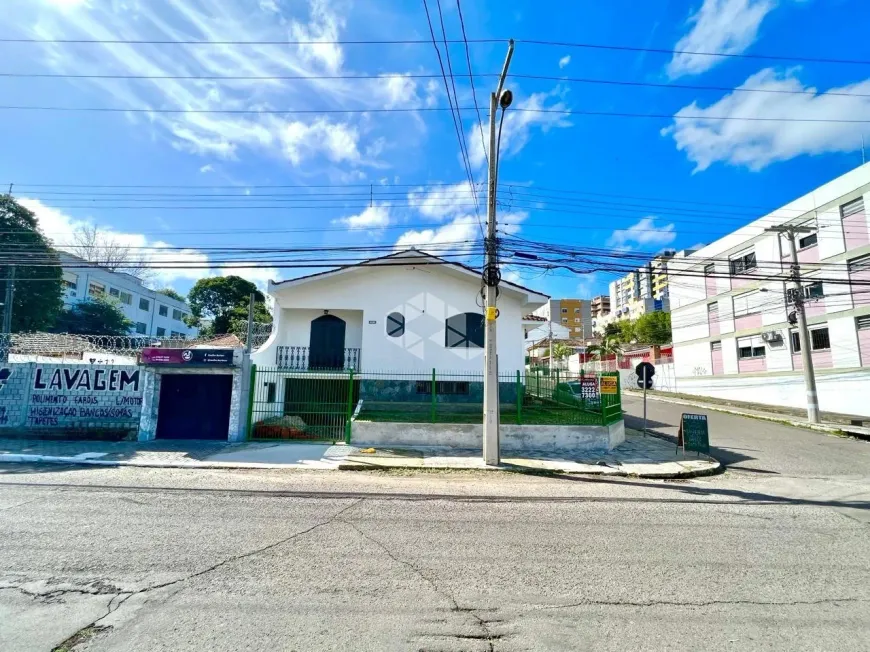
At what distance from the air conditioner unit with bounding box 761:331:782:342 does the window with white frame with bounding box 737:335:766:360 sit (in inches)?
14.5

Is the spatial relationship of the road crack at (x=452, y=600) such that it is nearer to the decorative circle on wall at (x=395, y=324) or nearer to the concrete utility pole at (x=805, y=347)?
the decorative circle on wall at (x=395, y=324)

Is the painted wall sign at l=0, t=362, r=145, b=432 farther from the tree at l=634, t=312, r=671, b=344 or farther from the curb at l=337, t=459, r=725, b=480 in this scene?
the tree at l=634, t=312, r=671, b=344

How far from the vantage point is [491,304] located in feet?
33.8

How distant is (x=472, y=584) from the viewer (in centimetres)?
378

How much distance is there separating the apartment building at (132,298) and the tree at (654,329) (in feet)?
178

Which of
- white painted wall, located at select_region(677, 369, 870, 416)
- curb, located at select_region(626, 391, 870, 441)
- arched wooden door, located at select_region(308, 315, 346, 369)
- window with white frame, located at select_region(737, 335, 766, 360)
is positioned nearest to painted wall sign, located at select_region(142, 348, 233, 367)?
arched wooden door, located at select_region(308, 315, 346, 369)

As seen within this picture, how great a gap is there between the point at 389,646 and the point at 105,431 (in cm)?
1296

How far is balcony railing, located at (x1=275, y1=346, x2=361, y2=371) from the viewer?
15.8 meters

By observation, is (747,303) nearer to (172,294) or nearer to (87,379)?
(87,379)

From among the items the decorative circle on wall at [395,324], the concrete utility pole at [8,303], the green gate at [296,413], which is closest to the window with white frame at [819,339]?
the decorative circle on wall at [395,324]

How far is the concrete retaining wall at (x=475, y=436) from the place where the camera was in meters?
11.4

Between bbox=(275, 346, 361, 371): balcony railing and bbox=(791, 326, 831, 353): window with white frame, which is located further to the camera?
bbox=(791, 326, 831, 353): window with white frame

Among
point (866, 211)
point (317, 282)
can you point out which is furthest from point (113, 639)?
point (866, 211)

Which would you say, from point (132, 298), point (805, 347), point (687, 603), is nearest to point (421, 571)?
point (687, 603)
